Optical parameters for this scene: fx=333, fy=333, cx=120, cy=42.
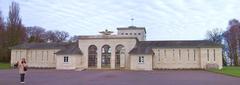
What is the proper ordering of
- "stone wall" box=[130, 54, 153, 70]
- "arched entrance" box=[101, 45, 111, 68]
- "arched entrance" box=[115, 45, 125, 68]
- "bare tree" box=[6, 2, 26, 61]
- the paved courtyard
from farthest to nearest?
1. "bare tree" box=[6, 2, 26, 61]
2. "arched entrance" box=[101, 45, 111, 68]
3. "arched entrance" box=[115, 45, 125, 68]
4. "stone wall" box=[130, 54, 153, 70]
5. the paved courtyard

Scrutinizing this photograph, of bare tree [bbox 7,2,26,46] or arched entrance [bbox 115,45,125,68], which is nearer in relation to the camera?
arched entrance [bbox 115,45,125,68]

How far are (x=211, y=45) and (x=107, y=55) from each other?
52.3ft

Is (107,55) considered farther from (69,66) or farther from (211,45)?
(211,45)

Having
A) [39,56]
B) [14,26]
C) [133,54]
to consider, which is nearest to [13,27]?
[14,26]

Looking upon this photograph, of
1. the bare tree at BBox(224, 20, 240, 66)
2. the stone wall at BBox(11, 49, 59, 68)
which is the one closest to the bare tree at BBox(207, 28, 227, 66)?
the bare tree at BBox(224, 20, 240, 66)

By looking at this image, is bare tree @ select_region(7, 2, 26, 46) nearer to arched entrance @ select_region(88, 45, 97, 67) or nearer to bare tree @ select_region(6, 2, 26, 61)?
bare tree @ select_region(6, 2, 26, 61)

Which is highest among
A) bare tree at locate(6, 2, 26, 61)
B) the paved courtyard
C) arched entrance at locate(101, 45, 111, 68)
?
bare tree at locate(6, 2, 26, 61)

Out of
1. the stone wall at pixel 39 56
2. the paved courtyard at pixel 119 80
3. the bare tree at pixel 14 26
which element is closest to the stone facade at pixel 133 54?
the stone wall at pixel 39 56

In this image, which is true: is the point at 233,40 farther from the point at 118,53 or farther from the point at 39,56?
the point at 39,56

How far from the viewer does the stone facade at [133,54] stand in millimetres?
49219

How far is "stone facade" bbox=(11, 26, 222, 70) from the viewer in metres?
49.2

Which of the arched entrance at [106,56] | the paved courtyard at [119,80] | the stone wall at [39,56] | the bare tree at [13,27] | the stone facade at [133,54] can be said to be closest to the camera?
the paved courtyard at [119,80]

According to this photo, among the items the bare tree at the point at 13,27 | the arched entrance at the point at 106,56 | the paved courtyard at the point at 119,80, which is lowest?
the paved courtyard at the point at 119,80

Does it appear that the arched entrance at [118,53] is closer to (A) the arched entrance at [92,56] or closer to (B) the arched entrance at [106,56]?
(B) the arched entrance at [106,56]
